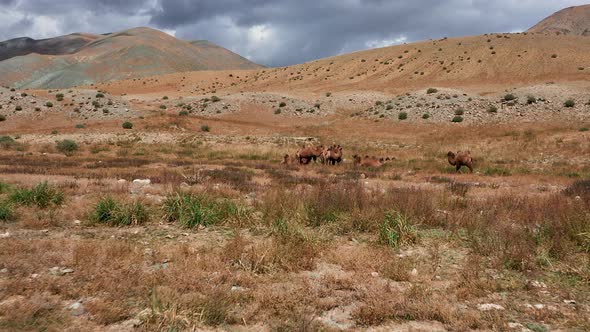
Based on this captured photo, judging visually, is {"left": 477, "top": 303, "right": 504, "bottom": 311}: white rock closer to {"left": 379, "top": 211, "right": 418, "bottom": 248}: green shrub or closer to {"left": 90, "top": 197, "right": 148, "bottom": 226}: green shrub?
{"left": 379, "top": 211, "right": 418, "bottom": 248}: green shrub

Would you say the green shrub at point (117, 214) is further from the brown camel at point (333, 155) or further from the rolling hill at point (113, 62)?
the rolling hill at point (113, 62)

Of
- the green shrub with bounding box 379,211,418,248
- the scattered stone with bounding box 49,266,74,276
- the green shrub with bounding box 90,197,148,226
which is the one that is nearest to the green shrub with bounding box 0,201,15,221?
the green shrub with bounding box 90,197,148,226

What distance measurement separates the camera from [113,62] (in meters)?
117

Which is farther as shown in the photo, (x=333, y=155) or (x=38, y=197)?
(x=333, y=155)

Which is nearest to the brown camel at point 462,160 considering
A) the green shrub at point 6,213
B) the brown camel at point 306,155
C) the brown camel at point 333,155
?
the brown camel at point 333,155

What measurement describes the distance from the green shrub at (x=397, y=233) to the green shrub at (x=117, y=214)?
4696 millimetres

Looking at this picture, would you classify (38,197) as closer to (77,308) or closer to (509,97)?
(77,308)

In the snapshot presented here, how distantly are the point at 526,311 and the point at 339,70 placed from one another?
7196cm

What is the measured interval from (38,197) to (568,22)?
652ft

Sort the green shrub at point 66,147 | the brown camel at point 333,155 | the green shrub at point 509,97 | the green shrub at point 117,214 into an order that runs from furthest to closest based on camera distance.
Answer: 1. the green shrub at point 509,97
2. the green shrub at point 66,147
3. the brown camel at point 333,155
4. the green shrub at point 117,214

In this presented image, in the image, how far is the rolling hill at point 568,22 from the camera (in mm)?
154250

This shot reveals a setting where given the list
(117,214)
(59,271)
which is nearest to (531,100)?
(117,214)

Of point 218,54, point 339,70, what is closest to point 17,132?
point 339,70

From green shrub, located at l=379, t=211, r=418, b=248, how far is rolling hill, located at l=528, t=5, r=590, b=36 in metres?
176
